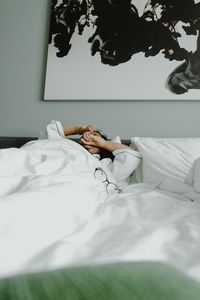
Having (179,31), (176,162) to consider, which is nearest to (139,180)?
(176,162)

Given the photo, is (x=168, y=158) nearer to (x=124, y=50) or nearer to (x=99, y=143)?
(x=99, y=143)

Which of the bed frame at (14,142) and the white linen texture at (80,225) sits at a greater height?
the white linen texture at (80,225)

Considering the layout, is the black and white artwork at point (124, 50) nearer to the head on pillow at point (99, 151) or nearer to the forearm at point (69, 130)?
the forearm at point (69, 130)

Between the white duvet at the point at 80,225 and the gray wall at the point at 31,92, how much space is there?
3.28ft

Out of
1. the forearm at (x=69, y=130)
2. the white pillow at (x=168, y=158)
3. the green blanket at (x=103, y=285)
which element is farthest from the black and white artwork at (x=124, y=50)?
→ the green blanket at (x=103, y=285)

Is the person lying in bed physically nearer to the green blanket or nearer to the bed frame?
the bed frame

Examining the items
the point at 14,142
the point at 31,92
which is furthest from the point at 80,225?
the point at 31,92

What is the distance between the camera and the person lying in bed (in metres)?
1.46

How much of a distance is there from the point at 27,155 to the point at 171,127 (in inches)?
44.0

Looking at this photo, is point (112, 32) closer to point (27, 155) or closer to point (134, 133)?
point (134, 133)

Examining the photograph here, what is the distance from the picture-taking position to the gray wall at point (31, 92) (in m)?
1.92

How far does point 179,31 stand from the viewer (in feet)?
5.79

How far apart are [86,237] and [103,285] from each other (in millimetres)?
426

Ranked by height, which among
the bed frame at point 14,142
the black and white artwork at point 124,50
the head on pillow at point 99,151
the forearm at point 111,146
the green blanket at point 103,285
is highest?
the black and white artwork at point 124,50
